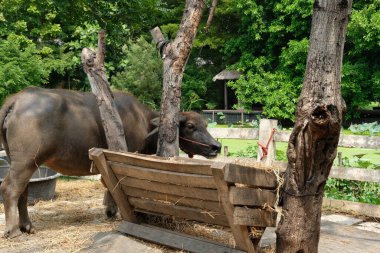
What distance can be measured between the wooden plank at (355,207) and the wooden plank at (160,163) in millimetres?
3657

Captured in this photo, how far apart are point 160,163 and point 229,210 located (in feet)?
2.79

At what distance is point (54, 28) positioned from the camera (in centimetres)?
2439

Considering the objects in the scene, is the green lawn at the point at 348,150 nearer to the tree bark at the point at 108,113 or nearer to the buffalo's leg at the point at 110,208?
the buffalo's leg at the point at 110,208

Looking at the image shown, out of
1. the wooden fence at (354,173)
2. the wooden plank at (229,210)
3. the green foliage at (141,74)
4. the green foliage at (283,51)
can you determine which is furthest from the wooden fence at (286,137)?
the green foliage at (141,74)

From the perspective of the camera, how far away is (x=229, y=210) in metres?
4.52

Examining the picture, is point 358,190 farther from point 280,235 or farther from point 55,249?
point 55,249

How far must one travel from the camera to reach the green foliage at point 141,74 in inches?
1164

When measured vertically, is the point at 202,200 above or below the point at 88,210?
above

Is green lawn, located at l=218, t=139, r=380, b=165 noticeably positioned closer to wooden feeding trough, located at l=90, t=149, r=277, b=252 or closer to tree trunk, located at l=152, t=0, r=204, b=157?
tree trunk, located at l=152, t=0, r=204, b=157

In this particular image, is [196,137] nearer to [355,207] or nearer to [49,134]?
[49,134]

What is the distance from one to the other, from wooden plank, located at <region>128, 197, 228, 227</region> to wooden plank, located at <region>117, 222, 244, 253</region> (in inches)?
8.4

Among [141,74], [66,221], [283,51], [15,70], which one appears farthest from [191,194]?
[283,51]

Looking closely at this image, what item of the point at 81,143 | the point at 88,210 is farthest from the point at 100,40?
the point at 88,210

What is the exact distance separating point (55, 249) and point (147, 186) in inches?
53.8
